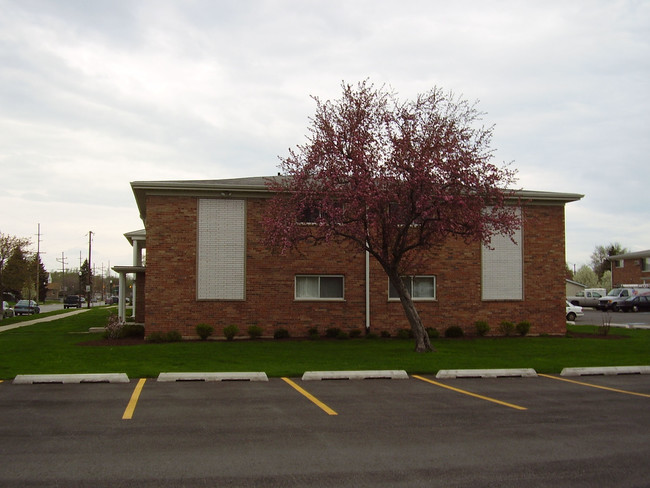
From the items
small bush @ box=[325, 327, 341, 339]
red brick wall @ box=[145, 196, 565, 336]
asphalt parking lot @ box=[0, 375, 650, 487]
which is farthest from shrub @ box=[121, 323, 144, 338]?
asphalt parking lot @ box=[0, 375, 650, 487]

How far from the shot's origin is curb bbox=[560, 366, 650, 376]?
13328 mm

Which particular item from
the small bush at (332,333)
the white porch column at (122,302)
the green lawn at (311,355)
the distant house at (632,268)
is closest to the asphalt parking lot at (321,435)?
the green lawn at (311,355)

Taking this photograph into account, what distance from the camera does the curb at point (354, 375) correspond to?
40.1ft

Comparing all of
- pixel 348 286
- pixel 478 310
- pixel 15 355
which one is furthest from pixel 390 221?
pixel 15 355

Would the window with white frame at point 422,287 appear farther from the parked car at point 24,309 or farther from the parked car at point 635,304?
the parked car at point 24,309

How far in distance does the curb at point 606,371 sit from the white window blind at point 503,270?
10034 millimetres

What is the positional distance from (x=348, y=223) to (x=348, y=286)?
22.1 feet

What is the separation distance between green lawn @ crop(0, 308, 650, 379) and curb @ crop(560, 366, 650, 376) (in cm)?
45

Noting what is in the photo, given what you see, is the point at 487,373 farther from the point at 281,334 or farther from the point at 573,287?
the point at 573,287

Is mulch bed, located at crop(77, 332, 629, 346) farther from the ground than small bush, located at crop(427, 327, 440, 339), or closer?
closer

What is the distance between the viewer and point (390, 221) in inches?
642

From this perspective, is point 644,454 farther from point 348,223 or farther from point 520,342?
point 520,342

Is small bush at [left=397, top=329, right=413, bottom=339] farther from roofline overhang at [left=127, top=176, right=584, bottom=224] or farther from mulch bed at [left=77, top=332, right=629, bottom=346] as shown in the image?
roofline overhang at [left=127, top=176, right=584, bottom=224]

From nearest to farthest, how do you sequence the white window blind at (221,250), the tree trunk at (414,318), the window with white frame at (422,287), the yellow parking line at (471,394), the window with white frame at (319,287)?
the yellow parking line at (471,394), the tree trunk at (414,318), the white window blind at (221,250), the window with white frame at (319,287), the window with white frame at (422,287)
